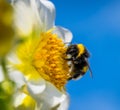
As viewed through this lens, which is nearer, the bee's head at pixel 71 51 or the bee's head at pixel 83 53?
the bee's head at pixel 71 51

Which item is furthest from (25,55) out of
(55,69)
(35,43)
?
(55,69)

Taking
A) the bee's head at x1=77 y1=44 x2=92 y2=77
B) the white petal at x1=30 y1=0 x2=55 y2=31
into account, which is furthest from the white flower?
the bee's head at x1=77 y1=44 x2=92 y2=77

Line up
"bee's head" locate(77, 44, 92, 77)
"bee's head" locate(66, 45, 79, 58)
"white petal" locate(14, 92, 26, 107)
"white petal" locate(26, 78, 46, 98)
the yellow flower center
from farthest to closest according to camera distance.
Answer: "bee's head" locate(77, 44, 92, 77) → "bee's head" locate(66, 45, 79, 58) → the yellow flower center → "white petal" locate(26, 78, 46, 98) → "white petal" locate(14, 92, 26, 107)

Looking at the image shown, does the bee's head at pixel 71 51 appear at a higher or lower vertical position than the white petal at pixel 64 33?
lower

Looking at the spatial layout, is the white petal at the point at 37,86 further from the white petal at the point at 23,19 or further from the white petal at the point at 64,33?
the white petal at the point at 64,33

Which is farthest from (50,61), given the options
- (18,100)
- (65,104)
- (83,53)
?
(83,53)

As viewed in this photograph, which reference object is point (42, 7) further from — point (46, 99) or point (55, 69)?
point (46, 99)

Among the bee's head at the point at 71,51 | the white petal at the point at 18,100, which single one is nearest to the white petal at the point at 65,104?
the bee's head at the point at 71,51

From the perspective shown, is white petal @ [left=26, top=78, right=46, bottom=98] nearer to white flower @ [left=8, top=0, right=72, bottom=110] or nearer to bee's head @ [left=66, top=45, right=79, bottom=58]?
white flower @ [left=8, top=0, right=72, bottom=110]
